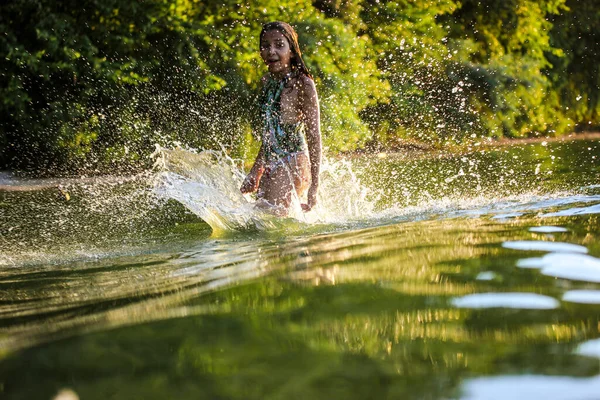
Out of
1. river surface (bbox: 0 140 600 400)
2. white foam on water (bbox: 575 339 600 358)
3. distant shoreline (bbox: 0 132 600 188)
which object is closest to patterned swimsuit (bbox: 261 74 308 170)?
river surface (bbox: 0 140 600 400)

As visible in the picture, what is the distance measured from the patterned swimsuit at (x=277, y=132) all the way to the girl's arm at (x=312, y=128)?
5.0 inches

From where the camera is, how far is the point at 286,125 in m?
7.05

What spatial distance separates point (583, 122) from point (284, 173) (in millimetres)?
27131

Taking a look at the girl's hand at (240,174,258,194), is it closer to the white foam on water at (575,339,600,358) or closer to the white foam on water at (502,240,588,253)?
the white foam on water at (502,240,588,253)

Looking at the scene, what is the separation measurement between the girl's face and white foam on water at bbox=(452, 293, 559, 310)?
4.41 metres

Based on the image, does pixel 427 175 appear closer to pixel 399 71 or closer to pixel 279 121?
pixel 279 121

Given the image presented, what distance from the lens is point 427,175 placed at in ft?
45.4

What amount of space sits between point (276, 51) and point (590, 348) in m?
5.16

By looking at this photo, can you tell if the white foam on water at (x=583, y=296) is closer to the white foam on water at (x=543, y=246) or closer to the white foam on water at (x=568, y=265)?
the white foam on water at (x=568, y=265)

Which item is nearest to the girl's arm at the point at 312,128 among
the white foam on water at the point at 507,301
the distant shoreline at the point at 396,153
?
the white foam on water at the point at 507,301

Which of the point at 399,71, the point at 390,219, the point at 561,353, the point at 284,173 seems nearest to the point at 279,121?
the point at 284,173

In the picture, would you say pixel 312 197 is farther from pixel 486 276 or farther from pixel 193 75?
pixel 193 75

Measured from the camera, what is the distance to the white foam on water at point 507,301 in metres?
2.60

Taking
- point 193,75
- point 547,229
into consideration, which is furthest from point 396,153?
point 547,229
